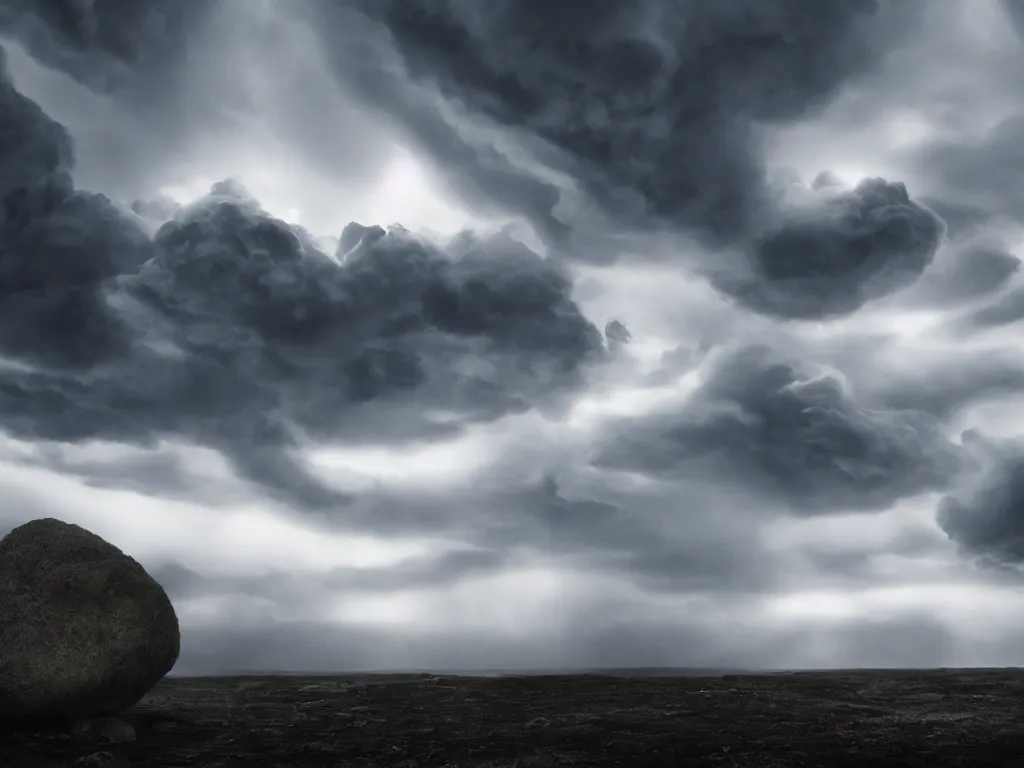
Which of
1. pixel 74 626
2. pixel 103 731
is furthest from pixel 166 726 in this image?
pixel 74 626

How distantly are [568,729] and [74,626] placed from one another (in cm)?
1392

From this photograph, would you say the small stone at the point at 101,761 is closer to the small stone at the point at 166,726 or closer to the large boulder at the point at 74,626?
the large boulder at the point at 74,626

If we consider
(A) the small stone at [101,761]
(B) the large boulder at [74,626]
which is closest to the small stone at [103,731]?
(B) the large boulder at [74,626]

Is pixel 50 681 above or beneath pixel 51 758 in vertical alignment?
above

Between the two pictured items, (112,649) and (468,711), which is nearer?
(112,649)

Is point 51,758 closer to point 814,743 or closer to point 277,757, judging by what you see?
point 277,757

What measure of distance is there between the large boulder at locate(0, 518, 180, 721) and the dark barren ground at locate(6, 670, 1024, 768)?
120cm

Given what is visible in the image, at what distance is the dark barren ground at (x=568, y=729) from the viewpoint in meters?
20.2

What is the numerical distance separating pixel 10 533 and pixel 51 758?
22.0ft

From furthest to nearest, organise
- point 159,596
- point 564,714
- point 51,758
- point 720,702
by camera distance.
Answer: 1. point 720,702
2. point 564,714
3. point 159,596
4. point 51,758

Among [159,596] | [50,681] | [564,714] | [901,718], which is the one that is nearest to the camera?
[50,681]

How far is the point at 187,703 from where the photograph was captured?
3281 cm

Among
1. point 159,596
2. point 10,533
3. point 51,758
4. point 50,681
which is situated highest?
point 10,533

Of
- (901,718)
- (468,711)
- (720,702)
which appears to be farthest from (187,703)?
(901,718)
